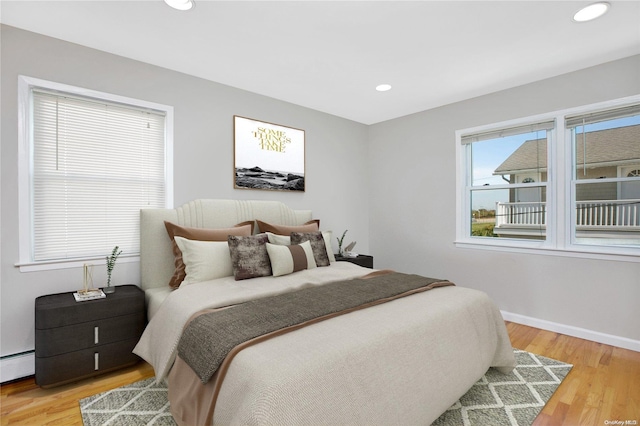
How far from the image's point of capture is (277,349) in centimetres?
139

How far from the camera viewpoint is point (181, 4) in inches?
80.0

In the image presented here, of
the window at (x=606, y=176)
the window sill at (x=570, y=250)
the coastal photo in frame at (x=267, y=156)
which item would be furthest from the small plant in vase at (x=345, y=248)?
the window at (x=606, y=176)

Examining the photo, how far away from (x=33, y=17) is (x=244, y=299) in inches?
94.9

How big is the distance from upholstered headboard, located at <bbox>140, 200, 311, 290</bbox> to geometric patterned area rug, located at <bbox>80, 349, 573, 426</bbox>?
87cm

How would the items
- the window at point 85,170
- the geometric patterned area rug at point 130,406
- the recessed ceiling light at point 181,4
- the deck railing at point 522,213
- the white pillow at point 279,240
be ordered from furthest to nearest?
the deck railing at point 522,213, the white pillow at point 279,240, the window at point 85,170, the recessed ceiling light at point 181,4, the geometric patterned area rug at point 130,406

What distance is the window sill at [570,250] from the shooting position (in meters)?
2.77

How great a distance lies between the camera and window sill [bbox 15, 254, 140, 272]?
2.32 m

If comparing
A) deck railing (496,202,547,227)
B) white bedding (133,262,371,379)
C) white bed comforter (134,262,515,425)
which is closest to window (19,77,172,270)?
white bedding (133,262,371,379)

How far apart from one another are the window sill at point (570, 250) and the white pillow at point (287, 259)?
2.08m

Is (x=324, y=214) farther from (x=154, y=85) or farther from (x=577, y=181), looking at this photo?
(x=577, y=181)

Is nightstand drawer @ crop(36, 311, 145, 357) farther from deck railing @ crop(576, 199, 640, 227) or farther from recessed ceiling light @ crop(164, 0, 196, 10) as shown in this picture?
deck railing @ crop(576, 199, 640, 227)

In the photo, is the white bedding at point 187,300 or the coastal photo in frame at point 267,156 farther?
the coastal photo in frame at point 267,156

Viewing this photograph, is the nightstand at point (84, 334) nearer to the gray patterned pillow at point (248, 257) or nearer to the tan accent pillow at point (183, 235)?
the tan accent pillow at point (183, 235)

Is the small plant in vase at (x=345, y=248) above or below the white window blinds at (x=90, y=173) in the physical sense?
below
